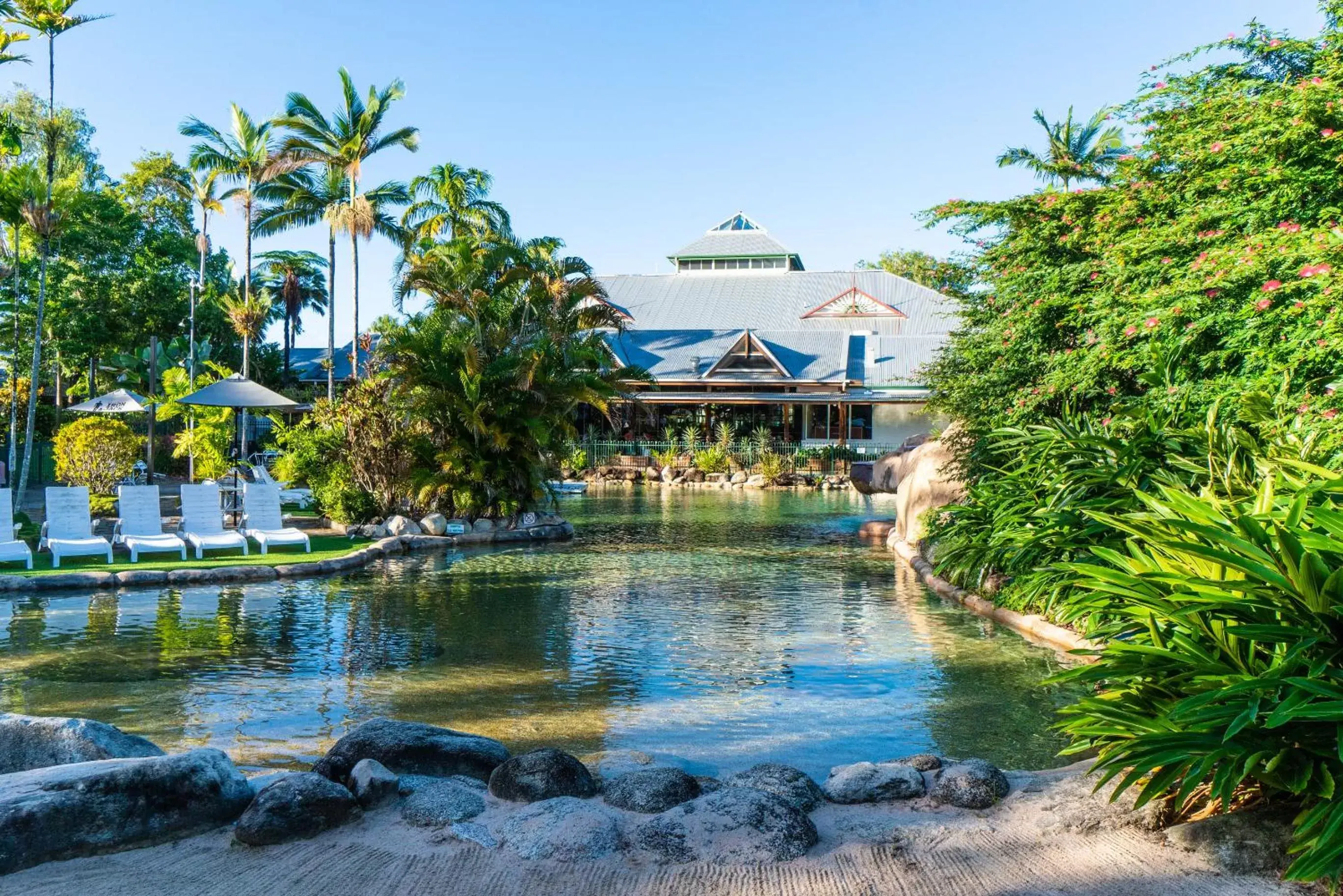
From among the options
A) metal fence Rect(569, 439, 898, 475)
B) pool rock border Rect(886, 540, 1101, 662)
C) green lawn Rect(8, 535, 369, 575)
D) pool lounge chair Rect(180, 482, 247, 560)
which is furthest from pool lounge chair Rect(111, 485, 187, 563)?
metal fence Rect(569, 439, 898, 475)

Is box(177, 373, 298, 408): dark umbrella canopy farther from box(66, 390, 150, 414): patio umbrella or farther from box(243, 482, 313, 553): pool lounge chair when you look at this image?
box(66, 390, 150, 414): patio umbrella

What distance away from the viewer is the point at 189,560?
12086 millimetres

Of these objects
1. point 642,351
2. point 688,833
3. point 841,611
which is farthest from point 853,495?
point 688,833

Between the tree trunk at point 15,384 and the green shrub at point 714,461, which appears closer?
the tree trunk at point 15,384

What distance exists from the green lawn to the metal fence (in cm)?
1715

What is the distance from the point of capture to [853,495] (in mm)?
27891

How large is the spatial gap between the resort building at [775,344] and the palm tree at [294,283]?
1420cm

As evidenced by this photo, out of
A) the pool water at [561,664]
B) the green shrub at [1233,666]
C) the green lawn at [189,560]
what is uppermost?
the green shrub at [1233,666]

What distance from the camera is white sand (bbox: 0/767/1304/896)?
3510 millimetres

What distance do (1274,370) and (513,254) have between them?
15674 mm

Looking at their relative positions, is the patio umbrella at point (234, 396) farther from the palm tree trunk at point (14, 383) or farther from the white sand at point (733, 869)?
the white sand at point (733, 869)

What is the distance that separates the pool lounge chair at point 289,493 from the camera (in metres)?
18.5

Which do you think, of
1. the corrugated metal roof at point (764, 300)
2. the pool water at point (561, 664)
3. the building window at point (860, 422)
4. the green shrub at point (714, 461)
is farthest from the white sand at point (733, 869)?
the corrugated metal roof at point (764, 300)

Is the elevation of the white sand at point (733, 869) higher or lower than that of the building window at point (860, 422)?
lower
